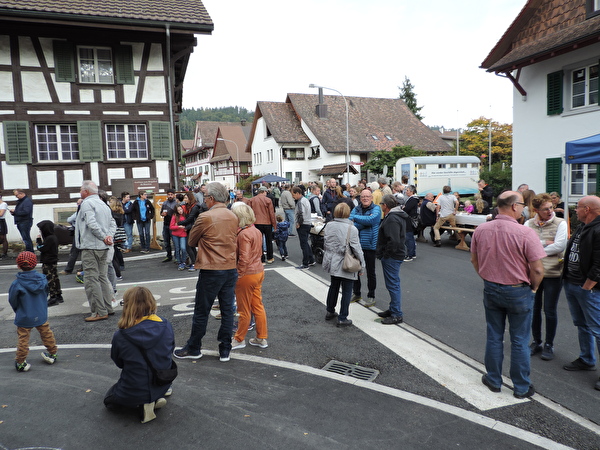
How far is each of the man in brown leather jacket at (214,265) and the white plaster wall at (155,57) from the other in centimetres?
1328

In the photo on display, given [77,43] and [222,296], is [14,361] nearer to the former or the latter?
[222,296]

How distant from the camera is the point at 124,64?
1584cm

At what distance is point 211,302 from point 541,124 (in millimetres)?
15783

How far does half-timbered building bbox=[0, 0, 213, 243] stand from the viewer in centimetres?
1489

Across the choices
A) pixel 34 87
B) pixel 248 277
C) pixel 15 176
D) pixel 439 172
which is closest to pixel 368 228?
pixel 248 277

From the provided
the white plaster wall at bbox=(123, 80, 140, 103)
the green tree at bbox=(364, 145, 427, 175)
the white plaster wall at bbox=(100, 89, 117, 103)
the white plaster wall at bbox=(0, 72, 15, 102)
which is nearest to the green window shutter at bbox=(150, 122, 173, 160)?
the white plaster wall at bbox=(123, 80, 140, 103)

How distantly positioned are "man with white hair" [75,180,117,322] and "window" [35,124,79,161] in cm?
1067

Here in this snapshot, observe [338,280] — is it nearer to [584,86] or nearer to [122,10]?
[584,86]

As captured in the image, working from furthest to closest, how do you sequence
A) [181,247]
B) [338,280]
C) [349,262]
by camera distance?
[181,247], [338,280], [349,262]

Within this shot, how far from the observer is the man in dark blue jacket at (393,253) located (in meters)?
6.16

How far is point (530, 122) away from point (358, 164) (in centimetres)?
2396

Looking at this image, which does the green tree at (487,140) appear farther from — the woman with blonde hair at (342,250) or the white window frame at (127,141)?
the woman with blonde hair at (342,250)

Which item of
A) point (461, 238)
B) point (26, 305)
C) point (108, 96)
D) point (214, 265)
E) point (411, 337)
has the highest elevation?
point (108, 96)

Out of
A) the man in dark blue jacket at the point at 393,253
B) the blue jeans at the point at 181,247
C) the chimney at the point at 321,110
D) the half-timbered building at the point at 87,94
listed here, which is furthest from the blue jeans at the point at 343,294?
the chimney at the point at 321,110
